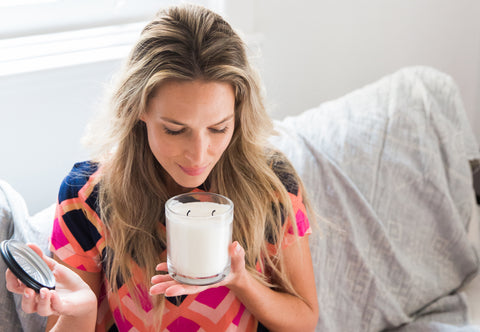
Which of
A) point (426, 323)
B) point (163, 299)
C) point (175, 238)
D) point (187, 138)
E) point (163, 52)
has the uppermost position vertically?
point (163, 52)

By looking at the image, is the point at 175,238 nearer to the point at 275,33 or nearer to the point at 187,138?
the point at 187,138

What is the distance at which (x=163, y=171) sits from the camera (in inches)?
49.7

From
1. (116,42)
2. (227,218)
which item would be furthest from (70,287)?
(116,42)

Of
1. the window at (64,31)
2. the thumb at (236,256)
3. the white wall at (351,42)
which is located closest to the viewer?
the thumb at (236,256)

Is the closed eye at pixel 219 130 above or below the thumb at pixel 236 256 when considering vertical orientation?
above

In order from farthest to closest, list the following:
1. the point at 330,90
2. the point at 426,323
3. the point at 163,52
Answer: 1. the point at 330,90
2. the point at 426,323
3. the point at 163,52

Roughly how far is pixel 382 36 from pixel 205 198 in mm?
1701

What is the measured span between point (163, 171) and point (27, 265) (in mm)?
400

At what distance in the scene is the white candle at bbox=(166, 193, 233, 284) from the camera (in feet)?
3.00

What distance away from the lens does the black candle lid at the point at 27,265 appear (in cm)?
88

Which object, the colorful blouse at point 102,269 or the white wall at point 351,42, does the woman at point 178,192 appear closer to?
the colorful blouse at point 102,269

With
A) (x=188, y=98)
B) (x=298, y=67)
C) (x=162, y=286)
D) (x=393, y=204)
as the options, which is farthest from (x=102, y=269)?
(x=298, y=67)

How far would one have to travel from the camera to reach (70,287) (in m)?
1.05

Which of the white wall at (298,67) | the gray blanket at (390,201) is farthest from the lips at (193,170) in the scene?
the gray blanket at (390,201)
